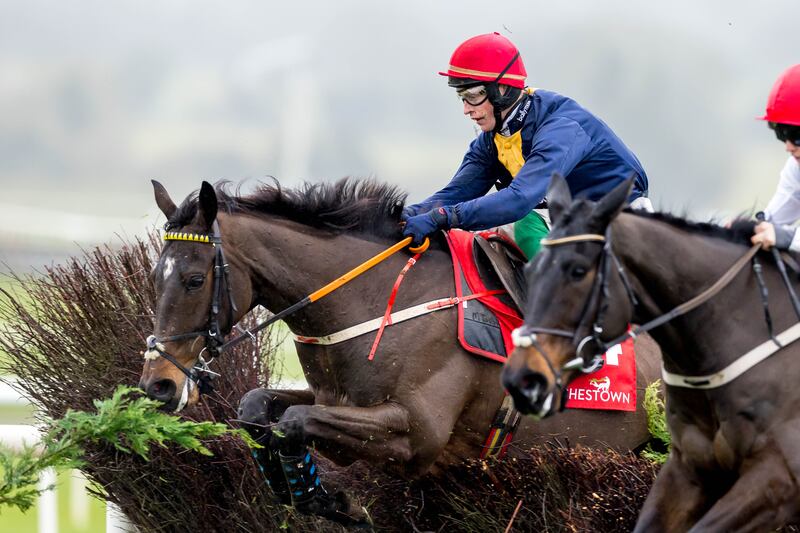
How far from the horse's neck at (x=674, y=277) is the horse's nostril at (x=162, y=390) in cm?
200

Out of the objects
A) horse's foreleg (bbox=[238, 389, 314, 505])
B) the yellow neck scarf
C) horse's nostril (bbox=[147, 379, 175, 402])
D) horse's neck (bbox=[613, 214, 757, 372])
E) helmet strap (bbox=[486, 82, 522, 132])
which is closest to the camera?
horse's neck (bbox=[613, 214, 757, 372])

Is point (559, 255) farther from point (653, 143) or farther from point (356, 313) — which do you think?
point (653, 143)

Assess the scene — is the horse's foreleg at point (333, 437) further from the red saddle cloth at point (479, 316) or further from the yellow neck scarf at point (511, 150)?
the yellow neck scarf at point (511, 150)

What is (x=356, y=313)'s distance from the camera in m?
5.49

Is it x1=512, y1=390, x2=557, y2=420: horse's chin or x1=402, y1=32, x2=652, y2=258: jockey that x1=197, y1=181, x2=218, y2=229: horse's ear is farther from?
x1=512, y1=390, x2=557, y2=420: horse's chin

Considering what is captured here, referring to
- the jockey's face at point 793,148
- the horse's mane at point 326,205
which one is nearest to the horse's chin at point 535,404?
the jockey's face at point 793,148

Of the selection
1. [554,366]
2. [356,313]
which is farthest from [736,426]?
[356,313]

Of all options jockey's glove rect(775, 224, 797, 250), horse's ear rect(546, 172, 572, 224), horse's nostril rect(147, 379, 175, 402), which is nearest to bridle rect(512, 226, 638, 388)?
horse's ear rect(546, 172, 572, 224)

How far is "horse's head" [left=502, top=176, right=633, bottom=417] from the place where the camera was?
150 inches

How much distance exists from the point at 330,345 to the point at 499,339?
75 cm

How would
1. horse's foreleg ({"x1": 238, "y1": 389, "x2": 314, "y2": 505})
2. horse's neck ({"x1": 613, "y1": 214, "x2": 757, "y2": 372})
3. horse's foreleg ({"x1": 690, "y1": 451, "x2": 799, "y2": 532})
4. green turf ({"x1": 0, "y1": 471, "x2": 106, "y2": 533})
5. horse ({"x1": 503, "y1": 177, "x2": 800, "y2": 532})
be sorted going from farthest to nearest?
green turf ({"x1": 0, "y1": 471, "x2": 106, "y2": 533})
horse's foreleg ({"x1": 238, "y1": 389, "x2": 314, "y2": 505})
horse's neck ({"x1": 613, "y1": 214, "x2": 757, "y2": 372})
horse's foreleg ({"x1": 690, "y1": 451, "x2": 799, "y2": 532})
horse ({"x1": 503, "y1": 177, "x2": 800, "y2": 532})

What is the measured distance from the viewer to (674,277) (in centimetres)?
422

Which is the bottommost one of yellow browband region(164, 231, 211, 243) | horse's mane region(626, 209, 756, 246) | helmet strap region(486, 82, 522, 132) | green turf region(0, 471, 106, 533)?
green turf region(0, 471, 106, 533)

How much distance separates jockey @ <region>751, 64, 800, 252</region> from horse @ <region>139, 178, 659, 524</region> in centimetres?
140
